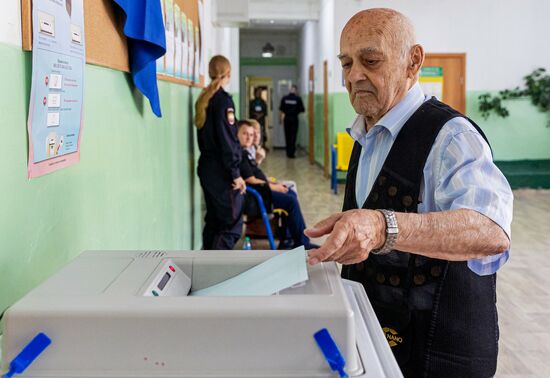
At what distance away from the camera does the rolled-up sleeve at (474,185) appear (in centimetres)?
114

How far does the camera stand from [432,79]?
349 inches

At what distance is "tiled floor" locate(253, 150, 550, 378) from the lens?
295cm

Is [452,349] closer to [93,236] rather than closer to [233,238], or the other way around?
[93,236]

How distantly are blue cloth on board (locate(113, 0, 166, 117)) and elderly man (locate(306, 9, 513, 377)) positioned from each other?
0.98 m

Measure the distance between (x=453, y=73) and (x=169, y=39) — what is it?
6.59 metres

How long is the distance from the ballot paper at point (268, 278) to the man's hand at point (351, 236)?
39mm

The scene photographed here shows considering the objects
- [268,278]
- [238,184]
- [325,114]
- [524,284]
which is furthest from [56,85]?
[325,114]

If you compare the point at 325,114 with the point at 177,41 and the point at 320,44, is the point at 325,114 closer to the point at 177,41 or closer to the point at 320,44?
the point at 320,44

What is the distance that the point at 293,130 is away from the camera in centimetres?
1434

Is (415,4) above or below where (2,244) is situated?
above

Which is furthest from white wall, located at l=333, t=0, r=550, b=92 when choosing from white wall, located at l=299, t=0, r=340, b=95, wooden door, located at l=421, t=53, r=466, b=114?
white wall, located at l=299, t=0, r=340, b=95

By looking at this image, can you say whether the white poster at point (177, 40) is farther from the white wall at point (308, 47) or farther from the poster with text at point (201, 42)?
the white wall at point (308, 47)

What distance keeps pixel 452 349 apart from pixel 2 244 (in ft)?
3.24

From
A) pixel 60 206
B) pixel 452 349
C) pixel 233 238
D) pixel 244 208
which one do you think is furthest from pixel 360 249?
pixel 244 208
